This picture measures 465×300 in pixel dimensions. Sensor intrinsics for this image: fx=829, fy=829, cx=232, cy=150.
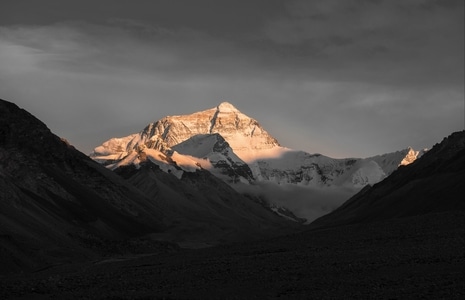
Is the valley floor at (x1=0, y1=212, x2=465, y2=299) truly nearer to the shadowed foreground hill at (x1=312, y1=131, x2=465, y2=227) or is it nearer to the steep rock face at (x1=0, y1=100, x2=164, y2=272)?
the steep rock face at (x1=0, y1=100, x2=164, y2=272)

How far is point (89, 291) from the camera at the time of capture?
58219mm

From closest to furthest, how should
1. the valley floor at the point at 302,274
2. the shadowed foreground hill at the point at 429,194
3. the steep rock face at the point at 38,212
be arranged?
the valley floor at the point at 302,274, the steep rock face at the point at 38,212, the shadowed foreground hill at the point at 429,194

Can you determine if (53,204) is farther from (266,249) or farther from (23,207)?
(266,249)

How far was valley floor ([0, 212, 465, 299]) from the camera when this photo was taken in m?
53.4

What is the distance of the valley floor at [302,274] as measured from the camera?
175 feet

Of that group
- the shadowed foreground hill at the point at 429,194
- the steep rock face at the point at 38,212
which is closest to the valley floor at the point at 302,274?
the steep rock face at the point at 38,212

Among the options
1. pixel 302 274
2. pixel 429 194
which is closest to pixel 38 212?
pixel 429 194

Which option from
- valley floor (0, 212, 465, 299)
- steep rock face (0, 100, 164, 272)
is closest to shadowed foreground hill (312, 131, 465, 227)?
steep rock face (0, 100, 164, 272)

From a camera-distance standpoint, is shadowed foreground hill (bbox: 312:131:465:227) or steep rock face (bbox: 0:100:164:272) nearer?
steep rock face (bbox: 0:100:164:272)

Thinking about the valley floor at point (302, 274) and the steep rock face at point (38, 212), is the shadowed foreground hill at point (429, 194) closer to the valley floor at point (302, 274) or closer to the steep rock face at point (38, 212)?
the steep rock face at point (38, 212)

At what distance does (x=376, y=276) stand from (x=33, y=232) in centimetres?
7904

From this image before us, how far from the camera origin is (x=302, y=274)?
6278cm

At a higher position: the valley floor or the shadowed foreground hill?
the shadowed foreground hill

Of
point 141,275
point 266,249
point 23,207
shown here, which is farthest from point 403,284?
point 23,207
